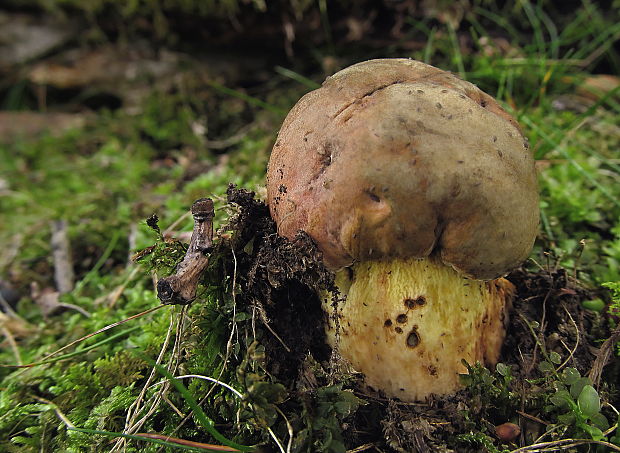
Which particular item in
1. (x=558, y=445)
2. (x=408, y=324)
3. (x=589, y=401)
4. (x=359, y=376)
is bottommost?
(x=558, y=445)

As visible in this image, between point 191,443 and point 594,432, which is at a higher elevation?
point 191,443

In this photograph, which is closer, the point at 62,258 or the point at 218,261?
the point at 218,261

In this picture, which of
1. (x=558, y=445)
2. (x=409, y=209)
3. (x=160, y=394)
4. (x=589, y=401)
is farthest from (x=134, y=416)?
(x=589, y=401)

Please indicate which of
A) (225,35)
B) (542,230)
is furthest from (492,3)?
(542,230)

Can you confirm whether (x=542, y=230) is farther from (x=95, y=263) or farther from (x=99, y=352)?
(x=95, y=263)

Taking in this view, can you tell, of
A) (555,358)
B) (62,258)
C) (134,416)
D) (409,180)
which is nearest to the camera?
(409,180)

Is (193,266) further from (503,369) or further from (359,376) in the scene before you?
(503,369)

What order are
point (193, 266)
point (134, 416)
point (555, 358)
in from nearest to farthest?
1. point (193, 266)
2. point (134, 416)
3. point (555, 358)

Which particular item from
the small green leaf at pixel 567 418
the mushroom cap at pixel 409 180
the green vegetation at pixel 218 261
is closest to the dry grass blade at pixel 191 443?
the green vegetation at pixel 218 261

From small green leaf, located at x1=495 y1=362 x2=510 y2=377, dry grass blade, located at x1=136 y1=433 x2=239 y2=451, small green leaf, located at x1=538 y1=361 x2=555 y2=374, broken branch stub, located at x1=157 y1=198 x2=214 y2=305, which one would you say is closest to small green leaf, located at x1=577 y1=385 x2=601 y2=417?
small green leaf, located at x1=538 y1=361 x2=555 y2=374
